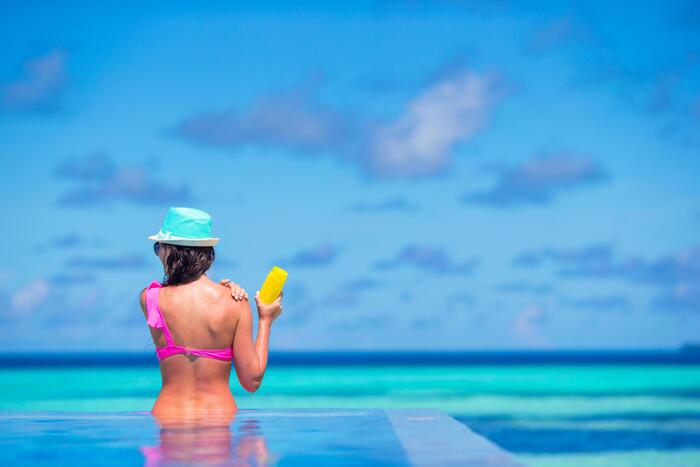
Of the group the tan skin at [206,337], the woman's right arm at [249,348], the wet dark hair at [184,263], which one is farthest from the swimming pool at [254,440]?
the wet dark hair at [184,263]

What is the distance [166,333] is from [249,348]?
1.49 ft

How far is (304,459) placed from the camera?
Result: 4539 mm

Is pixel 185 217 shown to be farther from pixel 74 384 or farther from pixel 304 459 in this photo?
pixel 74 384

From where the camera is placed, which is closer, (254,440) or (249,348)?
(254,440)

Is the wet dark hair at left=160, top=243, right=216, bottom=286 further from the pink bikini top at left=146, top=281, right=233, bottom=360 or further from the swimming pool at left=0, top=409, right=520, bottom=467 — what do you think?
the swimming pool at left=0, top=409, right=520, bottom=467

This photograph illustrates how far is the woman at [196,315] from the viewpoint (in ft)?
18.2

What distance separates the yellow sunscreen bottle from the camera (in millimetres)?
5688

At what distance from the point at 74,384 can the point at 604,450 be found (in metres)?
29.8

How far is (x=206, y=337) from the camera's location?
5.61 meters

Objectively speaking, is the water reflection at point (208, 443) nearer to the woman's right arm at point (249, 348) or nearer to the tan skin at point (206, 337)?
the tan skin at point (206, 337)

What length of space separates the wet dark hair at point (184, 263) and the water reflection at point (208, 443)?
78 centimetres

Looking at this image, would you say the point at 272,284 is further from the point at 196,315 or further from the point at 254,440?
the point at 254,440

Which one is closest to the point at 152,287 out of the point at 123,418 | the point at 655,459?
the point at 123,418

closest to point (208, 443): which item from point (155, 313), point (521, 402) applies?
point (155, 313)
